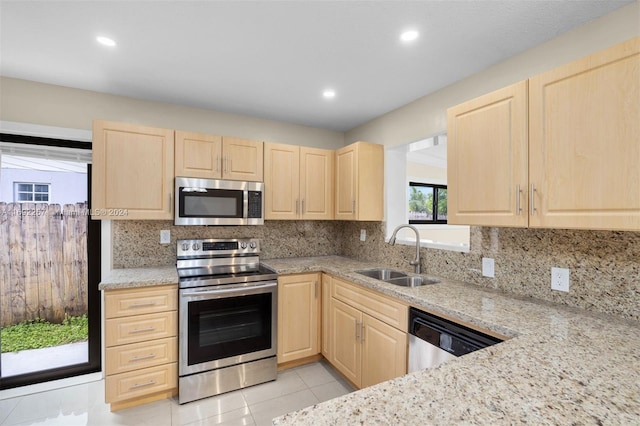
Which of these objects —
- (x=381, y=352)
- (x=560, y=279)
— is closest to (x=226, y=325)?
(x=381, y=352)

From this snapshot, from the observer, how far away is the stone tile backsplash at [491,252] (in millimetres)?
1504

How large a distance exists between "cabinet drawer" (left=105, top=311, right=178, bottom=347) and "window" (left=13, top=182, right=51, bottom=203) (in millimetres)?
1302

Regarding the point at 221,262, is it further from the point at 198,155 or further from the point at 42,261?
the point at 42,261

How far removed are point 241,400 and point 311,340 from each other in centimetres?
77

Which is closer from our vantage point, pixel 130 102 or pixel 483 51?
pixel 483 51

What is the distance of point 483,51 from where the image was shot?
1929 mm

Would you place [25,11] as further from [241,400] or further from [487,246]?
[487,246]

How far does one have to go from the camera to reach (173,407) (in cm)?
225

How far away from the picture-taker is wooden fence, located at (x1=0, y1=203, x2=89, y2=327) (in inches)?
96.9

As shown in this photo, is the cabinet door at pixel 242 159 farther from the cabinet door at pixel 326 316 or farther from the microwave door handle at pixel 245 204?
the cabinet door at pixel 326 316

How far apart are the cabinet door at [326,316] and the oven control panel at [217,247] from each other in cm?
84

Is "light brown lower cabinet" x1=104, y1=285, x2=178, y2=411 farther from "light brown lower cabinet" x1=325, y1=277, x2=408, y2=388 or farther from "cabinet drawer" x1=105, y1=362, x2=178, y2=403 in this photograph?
"light brown lower cabinet" x1=325, y1=277, x2=408, y2=388

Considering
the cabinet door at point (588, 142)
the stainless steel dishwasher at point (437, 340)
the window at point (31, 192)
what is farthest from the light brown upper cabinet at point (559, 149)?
the window at point (31, 192)

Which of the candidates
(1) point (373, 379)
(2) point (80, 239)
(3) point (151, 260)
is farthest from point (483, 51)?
(2) point (80, 239)
